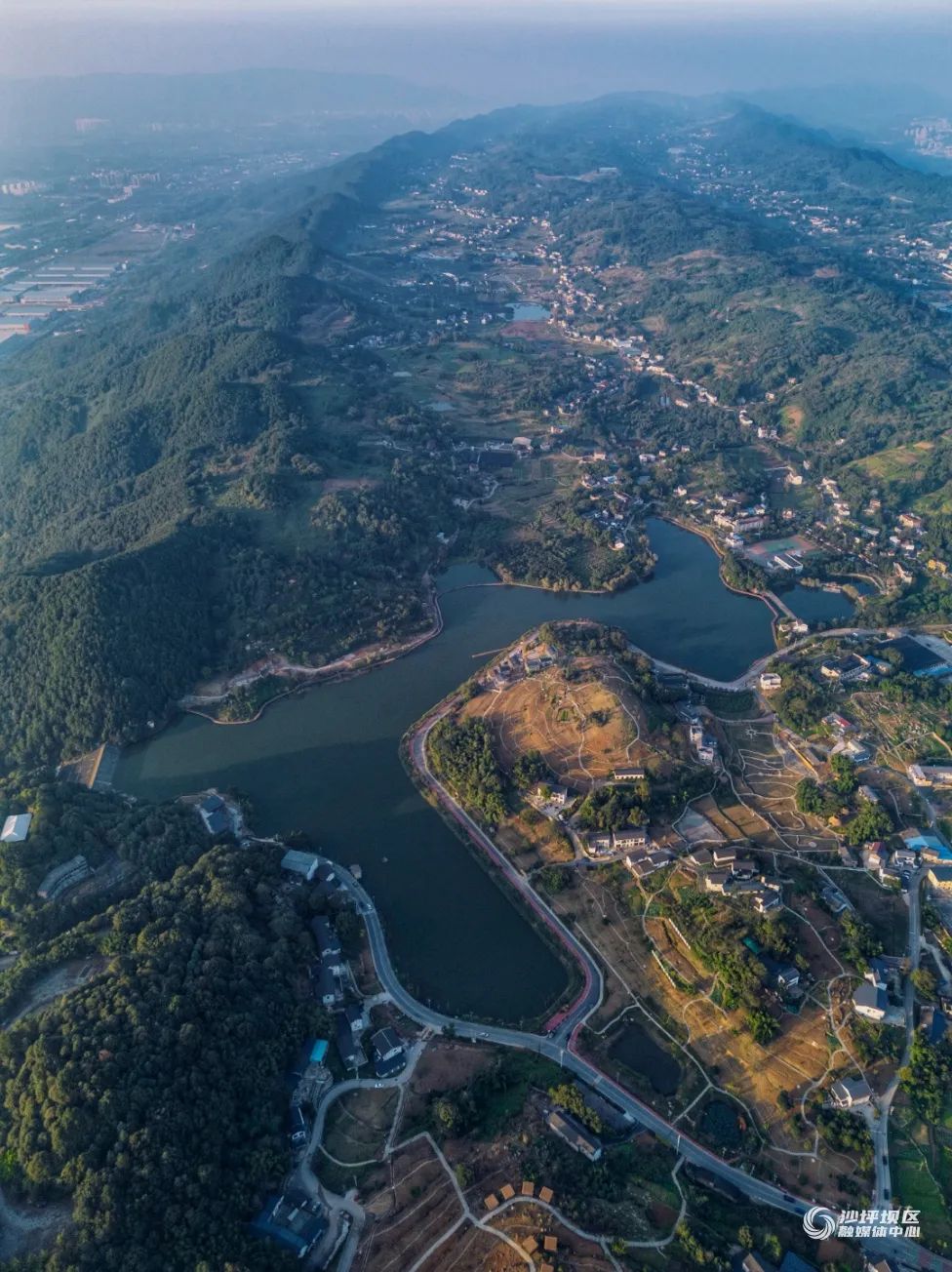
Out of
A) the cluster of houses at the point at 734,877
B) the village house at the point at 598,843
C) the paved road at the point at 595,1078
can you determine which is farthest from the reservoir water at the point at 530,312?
the paved road at the point at 595,1078

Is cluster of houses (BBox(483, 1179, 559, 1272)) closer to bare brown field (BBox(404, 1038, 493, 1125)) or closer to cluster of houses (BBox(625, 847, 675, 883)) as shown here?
bare brown field (BBox(404, 1038, 493, 1125))

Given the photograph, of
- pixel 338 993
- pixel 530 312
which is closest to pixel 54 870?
pixel 338 993

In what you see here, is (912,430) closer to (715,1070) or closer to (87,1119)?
(715,1070)

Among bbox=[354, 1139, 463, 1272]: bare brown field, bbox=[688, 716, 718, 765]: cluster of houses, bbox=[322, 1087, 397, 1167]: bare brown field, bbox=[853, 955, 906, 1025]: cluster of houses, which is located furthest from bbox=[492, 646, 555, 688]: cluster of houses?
bbox=[354, 1139, 463, 1272]: bare brown field

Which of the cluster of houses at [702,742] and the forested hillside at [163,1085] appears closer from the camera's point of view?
the forested hillside at [163,1085]

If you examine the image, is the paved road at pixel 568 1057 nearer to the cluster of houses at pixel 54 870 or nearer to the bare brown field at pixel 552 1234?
the bare brown field at pixel 552 1234

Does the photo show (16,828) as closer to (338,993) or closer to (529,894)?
(338,993)

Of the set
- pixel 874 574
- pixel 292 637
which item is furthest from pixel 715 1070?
pixel 874 574
